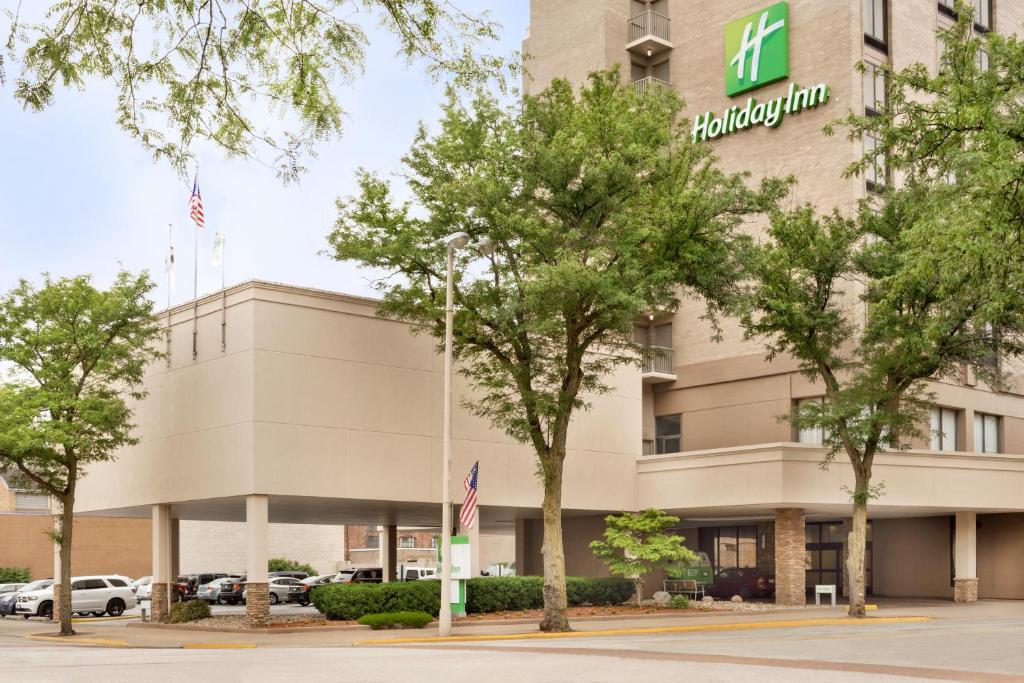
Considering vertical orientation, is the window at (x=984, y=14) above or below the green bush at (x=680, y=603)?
above

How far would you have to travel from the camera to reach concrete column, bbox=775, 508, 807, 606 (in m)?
42.9

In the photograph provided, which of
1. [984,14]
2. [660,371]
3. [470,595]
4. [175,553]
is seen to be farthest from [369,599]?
[984,14]

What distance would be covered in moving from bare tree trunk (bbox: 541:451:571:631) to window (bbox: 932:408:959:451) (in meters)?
24.3

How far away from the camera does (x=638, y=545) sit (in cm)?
4028

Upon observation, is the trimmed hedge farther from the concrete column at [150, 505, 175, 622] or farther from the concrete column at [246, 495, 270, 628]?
the concrete column at [150, 505, 175, 622]

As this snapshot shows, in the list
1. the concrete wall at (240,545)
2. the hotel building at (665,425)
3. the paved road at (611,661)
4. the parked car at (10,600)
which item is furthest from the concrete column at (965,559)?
the concrete wall at (240,545)

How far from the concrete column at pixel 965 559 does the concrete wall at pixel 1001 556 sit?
118 inches

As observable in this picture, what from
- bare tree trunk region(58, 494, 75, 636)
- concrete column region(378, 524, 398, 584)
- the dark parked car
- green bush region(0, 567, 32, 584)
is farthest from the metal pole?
green bush region(0, 567, 32, 584)

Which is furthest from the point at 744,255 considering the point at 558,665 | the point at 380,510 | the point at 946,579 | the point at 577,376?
the point at 946,579

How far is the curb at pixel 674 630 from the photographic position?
28411 millimetres

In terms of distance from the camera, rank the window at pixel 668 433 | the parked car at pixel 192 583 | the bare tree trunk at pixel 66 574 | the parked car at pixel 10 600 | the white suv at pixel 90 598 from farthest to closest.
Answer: the parked car at pixel 192 583, the window at pixel 668 433, the parked car at pixel 10 600, the white suv at pixel 90 598, the bare tree trunk at pixel 66 574

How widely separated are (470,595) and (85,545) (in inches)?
1523

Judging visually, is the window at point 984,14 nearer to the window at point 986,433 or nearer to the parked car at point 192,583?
the window at point 986,433

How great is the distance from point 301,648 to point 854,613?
18.9 m
